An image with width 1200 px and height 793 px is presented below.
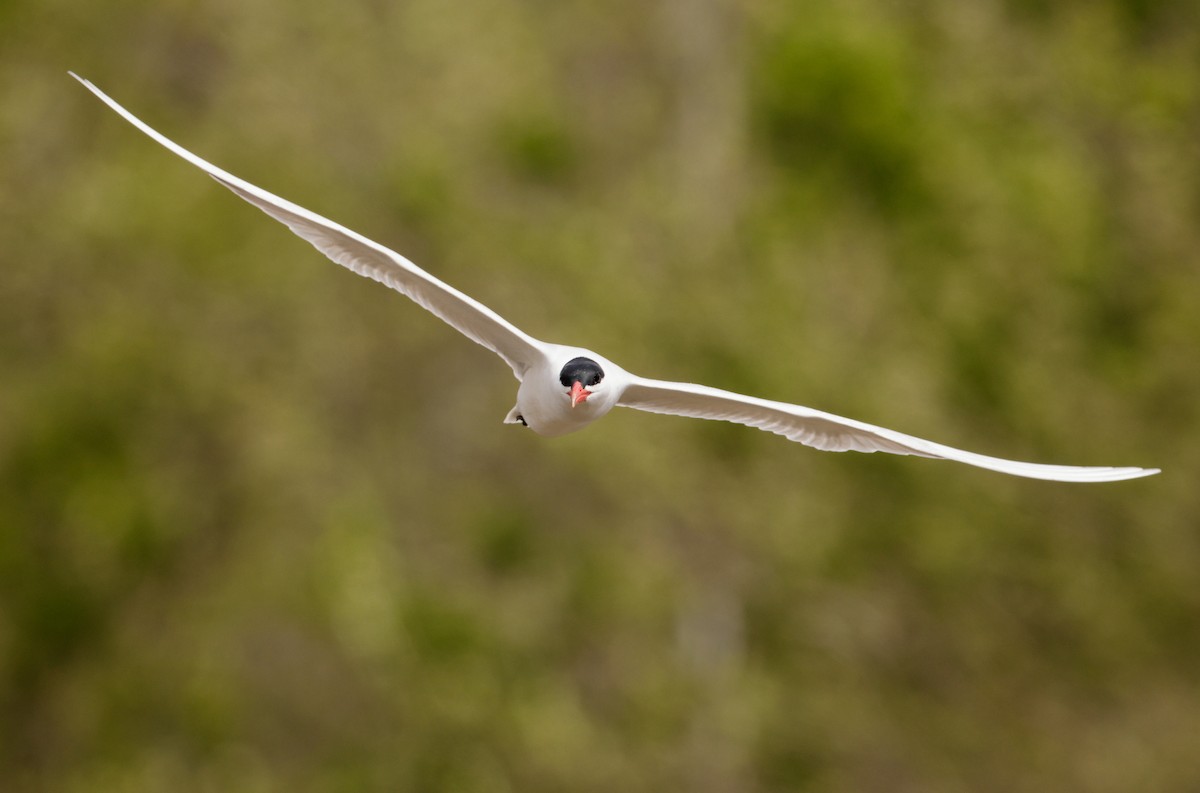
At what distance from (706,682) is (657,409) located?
352 inches

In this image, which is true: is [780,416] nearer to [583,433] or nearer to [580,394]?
[580,394]

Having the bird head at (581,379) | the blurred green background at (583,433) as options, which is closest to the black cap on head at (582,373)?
the bird head at (581,379)

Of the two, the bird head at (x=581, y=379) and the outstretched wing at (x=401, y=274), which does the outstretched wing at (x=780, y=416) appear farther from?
the outstretched wing at (x=401, y=274)

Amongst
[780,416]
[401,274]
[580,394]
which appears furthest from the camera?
[780,416]

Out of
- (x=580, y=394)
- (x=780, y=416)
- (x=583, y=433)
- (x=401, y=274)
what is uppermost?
(x=583, y=433)

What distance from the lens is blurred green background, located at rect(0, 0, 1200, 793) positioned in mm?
14617

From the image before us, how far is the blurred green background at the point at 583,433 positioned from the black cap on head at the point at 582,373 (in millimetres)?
8593

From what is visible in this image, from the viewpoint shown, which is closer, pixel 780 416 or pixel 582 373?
pixel 582 373

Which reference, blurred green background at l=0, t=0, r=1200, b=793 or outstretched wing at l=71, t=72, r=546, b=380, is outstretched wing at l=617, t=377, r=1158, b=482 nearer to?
outstretched wing at l=71, t=72, r=546, b=380

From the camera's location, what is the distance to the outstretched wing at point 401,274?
18.2 ft

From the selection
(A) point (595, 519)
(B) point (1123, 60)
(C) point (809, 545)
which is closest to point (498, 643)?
(A) point (595, 519)

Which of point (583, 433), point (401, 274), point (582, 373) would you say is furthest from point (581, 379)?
point (583, 433)

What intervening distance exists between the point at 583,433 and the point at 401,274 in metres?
9.17

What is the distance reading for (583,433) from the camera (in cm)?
1501
